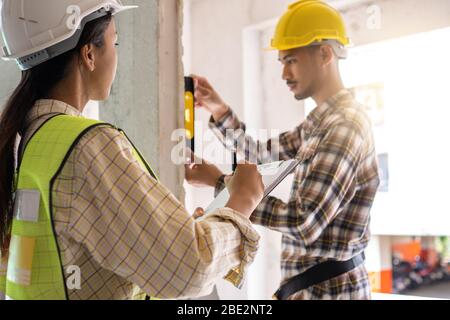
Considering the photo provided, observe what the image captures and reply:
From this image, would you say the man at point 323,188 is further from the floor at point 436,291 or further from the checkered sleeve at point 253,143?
the floor at point 436,291

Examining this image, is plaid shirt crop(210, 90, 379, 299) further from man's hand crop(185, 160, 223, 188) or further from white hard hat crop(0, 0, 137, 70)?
white hard hat crop(0, 0, 137, 70)

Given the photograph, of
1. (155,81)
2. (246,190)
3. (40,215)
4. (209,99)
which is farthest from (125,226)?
(209,99)

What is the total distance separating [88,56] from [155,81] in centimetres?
34

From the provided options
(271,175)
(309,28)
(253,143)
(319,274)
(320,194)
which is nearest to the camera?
(271,175)

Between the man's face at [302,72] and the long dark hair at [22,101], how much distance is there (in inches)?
51.2

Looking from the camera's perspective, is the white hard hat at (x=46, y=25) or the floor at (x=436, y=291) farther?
the floor at (x=436, y=291)

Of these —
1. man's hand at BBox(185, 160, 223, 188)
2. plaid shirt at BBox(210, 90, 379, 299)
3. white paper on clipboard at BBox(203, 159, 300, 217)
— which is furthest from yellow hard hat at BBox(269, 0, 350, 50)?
white paper on clipboard at BBox(203, 159, 300, 217)

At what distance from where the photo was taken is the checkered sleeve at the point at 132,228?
31.0 inches

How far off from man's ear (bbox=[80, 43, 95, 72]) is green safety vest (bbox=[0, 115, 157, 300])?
0.16m

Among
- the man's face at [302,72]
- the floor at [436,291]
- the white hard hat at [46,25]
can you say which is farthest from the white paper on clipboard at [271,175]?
the floor at [436,291]

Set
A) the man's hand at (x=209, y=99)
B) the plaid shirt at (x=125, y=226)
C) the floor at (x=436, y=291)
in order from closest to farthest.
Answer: the plaid shirt at (x=125, y=226) → the man's hand at (x=209, y=99) → the floor at (x=436, y=291)

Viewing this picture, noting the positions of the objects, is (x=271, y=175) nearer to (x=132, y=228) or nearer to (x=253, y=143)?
(x=132, y=228)

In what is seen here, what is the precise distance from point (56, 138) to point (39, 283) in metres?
0.23

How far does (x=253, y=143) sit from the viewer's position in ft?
8.06
